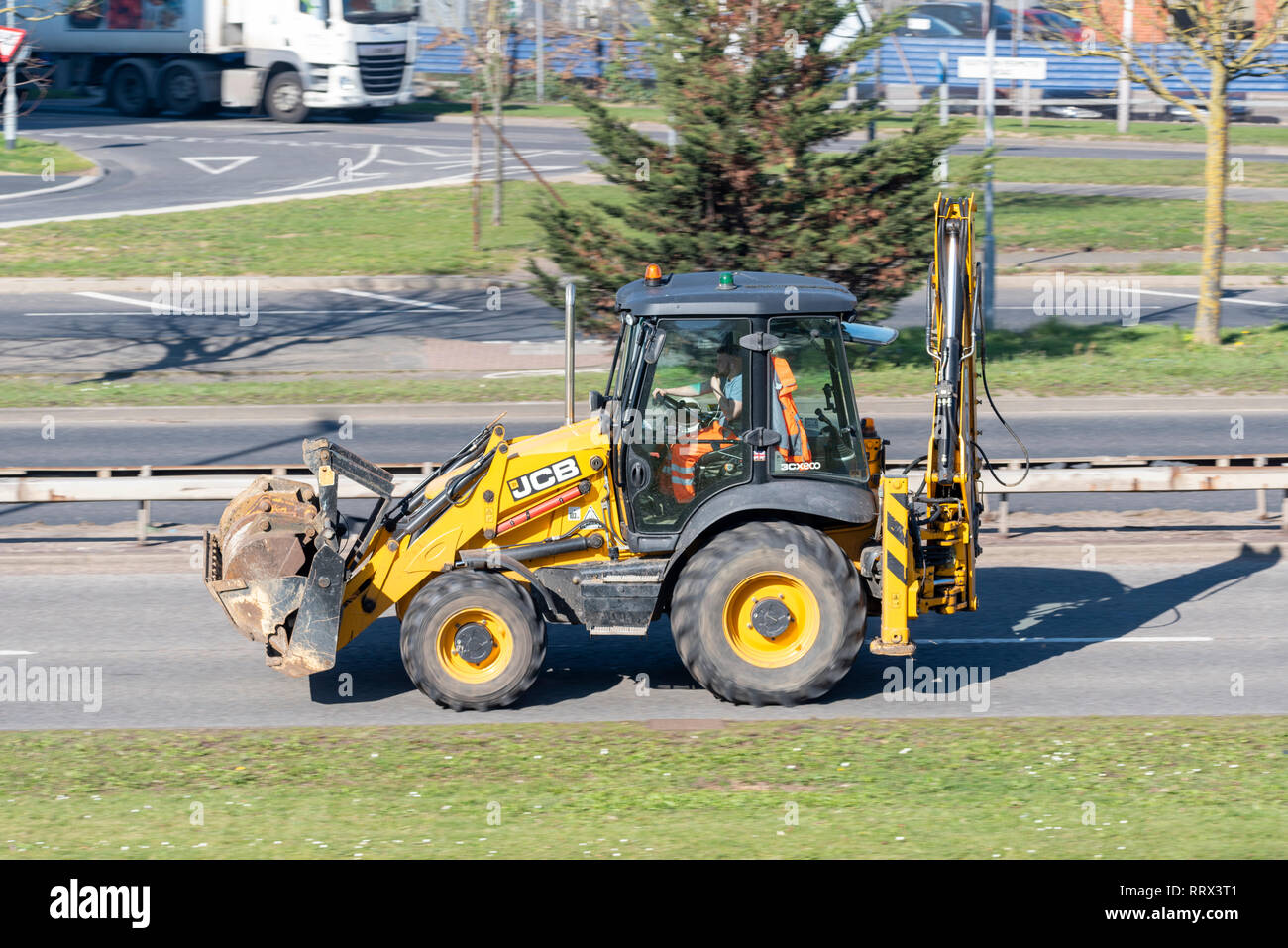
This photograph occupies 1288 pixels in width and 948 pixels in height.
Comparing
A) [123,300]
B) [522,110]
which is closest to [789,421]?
[123,300]

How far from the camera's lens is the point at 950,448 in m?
9.09

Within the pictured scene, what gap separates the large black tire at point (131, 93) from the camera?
41812 mm

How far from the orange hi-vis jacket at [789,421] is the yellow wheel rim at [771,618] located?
2.49 ft

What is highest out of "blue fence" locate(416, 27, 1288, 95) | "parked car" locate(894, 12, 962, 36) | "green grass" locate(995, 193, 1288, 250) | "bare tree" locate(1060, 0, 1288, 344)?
"parked car" locate(894, 12, 962, 36)

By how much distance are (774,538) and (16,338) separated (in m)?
17.0

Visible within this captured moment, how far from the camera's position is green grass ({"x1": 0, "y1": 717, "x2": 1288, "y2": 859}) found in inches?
255

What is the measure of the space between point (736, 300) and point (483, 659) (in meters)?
2.58

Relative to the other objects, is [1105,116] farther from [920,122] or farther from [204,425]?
[204,425]

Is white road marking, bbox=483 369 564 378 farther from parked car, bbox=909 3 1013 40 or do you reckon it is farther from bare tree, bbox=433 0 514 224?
parked car, bbox=909 3 1013 40

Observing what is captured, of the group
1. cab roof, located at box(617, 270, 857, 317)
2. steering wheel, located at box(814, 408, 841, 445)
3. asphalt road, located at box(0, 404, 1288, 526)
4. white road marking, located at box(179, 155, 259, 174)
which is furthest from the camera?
white road marking, located at box(179, 155, 259, 174)

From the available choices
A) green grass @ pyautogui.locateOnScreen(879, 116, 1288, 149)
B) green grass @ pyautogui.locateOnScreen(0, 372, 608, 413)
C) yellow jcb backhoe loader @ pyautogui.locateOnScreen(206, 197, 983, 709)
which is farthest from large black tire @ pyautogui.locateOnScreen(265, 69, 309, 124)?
yellow jcb backhoe loader @ pyautogui.locateOnScreen(206, 197, 983, 709)

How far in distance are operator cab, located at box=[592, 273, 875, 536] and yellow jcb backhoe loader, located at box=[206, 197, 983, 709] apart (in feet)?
0.04

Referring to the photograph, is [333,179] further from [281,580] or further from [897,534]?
[897,534]

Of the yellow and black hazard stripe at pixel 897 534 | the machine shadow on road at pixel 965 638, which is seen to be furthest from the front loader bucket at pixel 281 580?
the yellow and black hazard stripe at pixel 897 534
